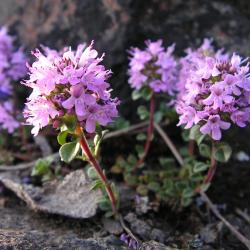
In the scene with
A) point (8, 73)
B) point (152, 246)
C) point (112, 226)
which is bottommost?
point (152, 246)

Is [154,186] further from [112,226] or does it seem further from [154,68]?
[154,68]

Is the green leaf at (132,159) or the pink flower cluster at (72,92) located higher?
the green leaf at (132,159)

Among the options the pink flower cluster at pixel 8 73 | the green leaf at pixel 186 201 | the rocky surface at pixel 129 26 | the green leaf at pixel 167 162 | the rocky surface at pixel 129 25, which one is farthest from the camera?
the rocky surface at pixel 129 25

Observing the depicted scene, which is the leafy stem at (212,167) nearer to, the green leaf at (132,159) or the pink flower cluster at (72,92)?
the green leaf at (132,159)

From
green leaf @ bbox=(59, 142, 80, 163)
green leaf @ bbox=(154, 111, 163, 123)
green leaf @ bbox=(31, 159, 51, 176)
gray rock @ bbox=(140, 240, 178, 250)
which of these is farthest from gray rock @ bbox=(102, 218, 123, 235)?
green leaf @ bbox=(154, 111, 163, 123)

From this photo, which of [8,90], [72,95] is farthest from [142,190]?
[8,90]

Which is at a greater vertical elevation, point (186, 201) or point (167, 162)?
point (167, 162)

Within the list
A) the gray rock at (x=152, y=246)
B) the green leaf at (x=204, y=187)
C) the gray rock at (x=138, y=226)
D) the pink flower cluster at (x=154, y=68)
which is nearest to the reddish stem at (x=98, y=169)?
the gray rock at (x=138, y=226)
